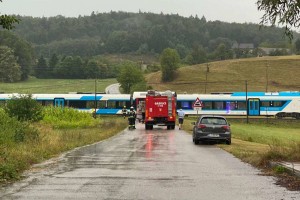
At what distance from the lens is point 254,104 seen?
212ft

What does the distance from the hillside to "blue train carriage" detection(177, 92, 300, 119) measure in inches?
1569

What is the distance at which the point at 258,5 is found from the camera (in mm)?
13422

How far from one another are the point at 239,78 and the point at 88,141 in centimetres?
10129

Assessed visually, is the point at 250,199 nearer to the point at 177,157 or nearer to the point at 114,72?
the point at 177,157

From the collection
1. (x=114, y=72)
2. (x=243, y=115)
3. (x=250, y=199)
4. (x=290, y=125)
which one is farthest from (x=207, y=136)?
(x=114, y=72)

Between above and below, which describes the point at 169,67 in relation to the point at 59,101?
above

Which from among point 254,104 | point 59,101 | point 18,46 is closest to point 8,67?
point 18,46

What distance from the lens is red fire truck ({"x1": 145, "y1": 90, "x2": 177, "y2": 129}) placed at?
4203cm

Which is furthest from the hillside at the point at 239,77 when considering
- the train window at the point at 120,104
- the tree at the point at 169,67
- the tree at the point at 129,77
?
the train window at the point at 120,104

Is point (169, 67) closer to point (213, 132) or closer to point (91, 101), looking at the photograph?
point (91, 101)

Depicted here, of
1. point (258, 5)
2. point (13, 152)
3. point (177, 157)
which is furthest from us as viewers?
point (177, 157)

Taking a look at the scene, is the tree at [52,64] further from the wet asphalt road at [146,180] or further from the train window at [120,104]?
the wet asphalt road at [146,180]

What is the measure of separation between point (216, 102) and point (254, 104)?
15.4 ft

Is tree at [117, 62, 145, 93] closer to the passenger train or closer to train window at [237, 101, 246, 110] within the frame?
the passenger train
